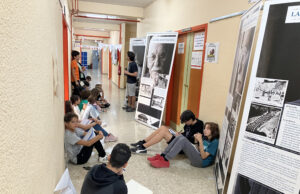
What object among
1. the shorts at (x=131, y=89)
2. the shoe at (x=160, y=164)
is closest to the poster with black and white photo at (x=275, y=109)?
the shoe at (x=160, y=164)

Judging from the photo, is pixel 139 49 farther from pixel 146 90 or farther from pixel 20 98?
pixel 20 98

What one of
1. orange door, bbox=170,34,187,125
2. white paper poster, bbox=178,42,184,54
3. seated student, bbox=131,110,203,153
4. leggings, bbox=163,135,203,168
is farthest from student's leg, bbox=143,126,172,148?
white paper poster, bbox=178,42,184,54

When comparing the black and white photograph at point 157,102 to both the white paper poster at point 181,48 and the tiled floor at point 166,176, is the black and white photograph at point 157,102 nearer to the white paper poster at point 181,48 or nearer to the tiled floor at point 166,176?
the tiled floor at point 166,176

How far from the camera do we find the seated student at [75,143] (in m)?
2.74

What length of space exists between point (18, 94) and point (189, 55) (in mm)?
3756

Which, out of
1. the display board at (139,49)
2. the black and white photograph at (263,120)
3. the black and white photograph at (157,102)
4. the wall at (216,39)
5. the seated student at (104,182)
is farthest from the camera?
the display board at (139,49)

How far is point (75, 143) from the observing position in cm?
279

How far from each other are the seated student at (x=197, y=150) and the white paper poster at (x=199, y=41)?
1446 mm

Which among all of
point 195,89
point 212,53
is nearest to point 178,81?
point 195,89

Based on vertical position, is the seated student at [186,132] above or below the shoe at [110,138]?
above

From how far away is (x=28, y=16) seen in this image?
816 mm

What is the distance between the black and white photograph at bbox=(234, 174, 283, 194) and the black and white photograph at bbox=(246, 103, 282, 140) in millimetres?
435

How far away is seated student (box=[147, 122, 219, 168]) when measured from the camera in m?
2.99

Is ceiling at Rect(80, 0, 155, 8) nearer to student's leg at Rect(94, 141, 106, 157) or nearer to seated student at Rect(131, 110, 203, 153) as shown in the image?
seated student at Rect(131, 110, 203, 153)
